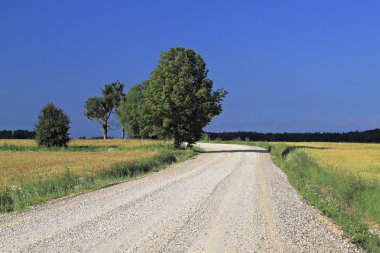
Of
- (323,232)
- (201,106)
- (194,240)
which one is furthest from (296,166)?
(201,106)

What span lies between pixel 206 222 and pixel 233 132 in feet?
368

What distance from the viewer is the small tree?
2756 inches

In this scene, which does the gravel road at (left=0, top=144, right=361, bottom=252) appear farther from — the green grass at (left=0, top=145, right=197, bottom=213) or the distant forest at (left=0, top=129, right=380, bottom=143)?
the distant forest at (left=0, top=129, right=380, bottom=143)

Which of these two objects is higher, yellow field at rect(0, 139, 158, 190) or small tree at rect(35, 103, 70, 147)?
small tree at rect(35, 103, 70, 147)

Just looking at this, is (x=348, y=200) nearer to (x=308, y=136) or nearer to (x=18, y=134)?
(x=308, y=136)

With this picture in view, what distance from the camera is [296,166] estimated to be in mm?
30172

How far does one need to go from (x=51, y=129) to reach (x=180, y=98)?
931 inches

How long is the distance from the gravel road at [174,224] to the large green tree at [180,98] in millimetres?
39273

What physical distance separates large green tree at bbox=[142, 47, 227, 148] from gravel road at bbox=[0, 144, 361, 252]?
39.3 metres

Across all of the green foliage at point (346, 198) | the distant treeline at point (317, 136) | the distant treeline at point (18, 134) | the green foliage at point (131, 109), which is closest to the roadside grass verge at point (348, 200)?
the green foliage at point (346, 198)

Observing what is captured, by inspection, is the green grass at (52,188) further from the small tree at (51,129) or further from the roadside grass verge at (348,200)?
the small tree at (51,129)

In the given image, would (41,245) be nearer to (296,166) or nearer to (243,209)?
(243,209)

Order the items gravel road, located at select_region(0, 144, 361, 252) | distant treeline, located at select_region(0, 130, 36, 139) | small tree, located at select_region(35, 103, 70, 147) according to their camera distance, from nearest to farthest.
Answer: gravel road, located at select_region(0, 144, 361, 252) < small tree, located at select_region(35, 103, 70, 147) < distant treeline, located at select_region(0, 130, 36, 139)

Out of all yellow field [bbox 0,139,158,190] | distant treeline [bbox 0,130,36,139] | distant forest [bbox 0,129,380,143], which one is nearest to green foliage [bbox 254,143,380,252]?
yellow field [bbox 0,139,158,190]
